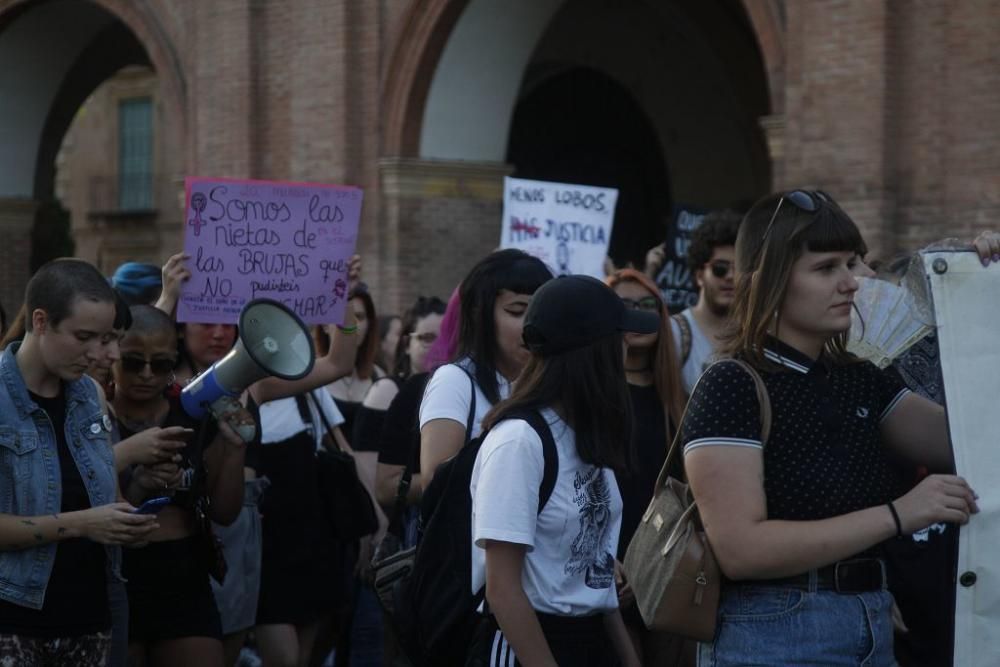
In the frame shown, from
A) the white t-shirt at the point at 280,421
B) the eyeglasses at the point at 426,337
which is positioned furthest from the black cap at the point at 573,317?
the eyeglasses at the point at 426,337

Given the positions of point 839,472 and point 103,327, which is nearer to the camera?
point 839,472

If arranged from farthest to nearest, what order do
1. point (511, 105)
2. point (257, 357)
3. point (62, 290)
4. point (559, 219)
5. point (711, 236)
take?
point (511, 105), point (559, 219), point (711, 236), point (257, 357), point (62, 290)

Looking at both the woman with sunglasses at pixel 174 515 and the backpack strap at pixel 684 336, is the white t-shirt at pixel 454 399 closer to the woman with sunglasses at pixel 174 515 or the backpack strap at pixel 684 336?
the woman with sunglasses at pixel 174 515

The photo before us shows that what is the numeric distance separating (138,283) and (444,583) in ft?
10.9

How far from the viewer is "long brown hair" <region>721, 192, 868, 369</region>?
362cm

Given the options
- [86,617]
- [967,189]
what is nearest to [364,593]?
[86,617]

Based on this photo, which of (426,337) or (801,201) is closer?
(801,201)

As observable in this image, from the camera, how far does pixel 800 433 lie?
355 centimetres

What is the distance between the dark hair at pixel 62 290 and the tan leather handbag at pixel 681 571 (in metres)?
1.93

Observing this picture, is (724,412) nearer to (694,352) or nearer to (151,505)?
(151,505)

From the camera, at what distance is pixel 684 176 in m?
21.9

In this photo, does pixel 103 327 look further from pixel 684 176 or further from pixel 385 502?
pixel 684 176

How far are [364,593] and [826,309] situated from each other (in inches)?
195

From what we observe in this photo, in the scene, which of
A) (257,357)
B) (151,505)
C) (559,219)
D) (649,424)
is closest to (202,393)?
(257,357)
